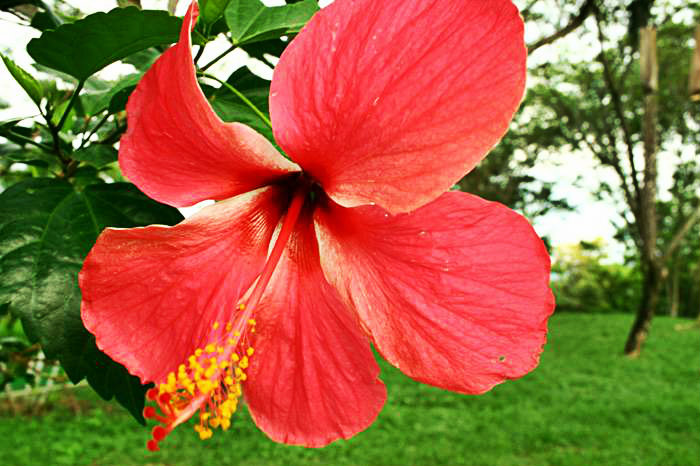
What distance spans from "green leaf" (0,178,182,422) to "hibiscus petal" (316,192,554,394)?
9.5 inches

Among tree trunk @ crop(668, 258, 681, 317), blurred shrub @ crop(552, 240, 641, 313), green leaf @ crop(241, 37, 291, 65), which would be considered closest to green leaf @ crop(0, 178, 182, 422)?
green leaf @ crop(241, 37, 291, 65)

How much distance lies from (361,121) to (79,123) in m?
0.69

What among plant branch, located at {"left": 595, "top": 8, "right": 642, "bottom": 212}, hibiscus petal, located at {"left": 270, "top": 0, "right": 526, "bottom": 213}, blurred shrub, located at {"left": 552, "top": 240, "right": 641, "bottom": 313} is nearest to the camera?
hibiscus petal, located at {"left": 270, "top": 0, "right": 526, "bottom": 213}

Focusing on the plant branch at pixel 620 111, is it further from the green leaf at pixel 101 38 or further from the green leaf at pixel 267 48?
the green leaf at pixel 101 38

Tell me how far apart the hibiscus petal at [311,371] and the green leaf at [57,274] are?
12cm

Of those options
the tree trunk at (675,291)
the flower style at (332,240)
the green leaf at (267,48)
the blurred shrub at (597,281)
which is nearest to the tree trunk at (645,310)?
the blurred shrub at (597,281)

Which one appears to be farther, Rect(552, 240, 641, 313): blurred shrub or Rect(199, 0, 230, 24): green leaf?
Rect(552, 240, 641, 313): blurred shrub

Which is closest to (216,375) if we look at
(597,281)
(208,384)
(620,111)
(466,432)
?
(208,384)

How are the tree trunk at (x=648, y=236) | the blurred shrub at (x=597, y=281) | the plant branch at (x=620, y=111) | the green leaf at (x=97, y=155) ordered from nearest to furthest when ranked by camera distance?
the green leaf at (x=97, y=155) < the plant branch at (x=620, y=111) < the tree trunk at (x=648, y=236) < the blurred shrub at (x=597, y=281)

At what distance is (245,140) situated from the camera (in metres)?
0.44

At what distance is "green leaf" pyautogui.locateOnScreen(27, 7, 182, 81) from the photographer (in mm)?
502

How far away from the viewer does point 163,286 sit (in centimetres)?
47

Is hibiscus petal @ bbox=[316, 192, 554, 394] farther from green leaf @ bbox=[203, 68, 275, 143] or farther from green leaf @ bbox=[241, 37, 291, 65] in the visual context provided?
green leaf @ bbox=[241, 37, 291, 65]

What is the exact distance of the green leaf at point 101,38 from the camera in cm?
50
